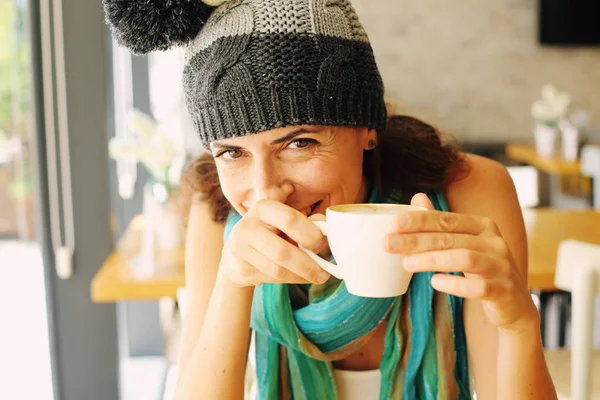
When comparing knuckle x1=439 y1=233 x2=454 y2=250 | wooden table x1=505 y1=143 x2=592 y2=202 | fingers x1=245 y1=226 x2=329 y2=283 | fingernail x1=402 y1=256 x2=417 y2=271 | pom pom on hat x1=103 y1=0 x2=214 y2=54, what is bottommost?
wooden table x1=505 y1=143 x2=592 y2=202

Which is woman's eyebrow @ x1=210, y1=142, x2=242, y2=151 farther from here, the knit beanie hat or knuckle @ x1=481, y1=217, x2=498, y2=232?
knuckle @ x1=481, y1=217, x2=498, y2=232

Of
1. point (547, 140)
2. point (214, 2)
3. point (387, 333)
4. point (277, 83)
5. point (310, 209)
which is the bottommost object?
point (547, 140)

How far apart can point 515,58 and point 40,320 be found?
441 cm

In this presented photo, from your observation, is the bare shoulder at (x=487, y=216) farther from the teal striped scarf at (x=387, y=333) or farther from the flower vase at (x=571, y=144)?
the flower vase at (x=571, y=144)

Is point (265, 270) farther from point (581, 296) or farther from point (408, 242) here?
point (581, 296)

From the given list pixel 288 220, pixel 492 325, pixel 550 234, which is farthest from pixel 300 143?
pixel 550 234

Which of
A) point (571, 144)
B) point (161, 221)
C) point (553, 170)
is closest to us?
point (161, 221)

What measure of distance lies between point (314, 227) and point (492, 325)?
506 mm

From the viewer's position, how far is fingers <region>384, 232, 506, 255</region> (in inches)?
25.1

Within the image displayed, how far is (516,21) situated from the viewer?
558 cm

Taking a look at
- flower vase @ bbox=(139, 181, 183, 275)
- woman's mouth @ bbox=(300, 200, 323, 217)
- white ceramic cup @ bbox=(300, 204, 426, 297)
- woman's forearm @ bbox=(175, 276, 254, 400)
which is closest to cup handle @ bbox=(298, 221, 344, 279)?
white ceramic cup @ bbox=(300, 204, 426, 297)

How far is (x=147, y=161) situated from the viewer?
6.27 ft

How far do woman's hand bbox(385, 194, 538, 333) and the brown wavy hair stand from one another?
0.43m

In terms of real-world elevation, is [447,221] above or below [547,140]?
above
